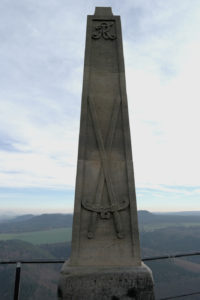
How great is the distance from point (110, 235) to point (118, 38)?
3.89 meters

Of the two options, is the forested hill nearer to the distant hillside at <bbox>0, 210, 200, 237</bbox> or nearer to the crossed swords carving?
the distant hillside at <bbox>0, 210, 200, 237</bbox>

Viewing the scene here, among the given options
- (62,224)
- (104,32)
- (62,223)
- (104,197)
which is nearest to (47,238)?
(62,224)

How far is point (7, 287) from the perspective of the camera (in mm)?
26953

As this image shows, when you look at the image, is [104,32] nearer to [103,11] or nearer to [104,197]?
[103,11]

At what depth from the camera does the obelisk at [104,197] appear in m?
3.15

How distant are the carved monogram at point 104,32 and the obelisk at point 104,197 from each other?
0.03m

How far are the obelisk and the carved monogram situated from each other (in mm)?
26

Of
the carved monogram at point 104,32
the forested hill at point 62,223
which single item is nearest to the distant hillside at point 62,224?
the forested hill at point 62,223

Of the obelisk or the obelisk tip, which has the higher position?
the obelisk tip

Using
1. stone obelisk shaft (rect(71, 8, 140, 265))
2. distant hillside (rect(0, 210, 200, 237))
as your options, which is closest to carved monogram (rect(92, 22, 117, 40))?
stone obelisk shaft (rect(71, 8, 140, 265))

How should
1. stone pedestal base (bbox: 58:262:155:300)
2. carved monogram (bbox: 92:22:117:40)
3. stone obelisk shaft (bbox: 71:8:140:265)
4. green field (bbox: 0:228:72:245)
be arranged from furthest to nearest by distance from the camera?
green field (bbox: 0:228:72:245), carved monogram (bbox: 92:22:117:40), stone obelisk shaft (bbox: 71:8:140:265), stone pedestal base (bbox: 58:262:155:300)

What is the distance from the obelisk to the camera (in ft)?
10.3

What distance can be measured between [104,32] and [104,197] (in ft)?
11.3

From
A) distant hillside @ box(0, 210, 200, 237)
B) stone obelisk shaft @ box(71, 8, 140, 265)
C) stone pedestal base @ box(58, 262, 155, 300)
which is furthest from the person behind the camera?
distant hillside @ box(0, 210, 200, 237)
